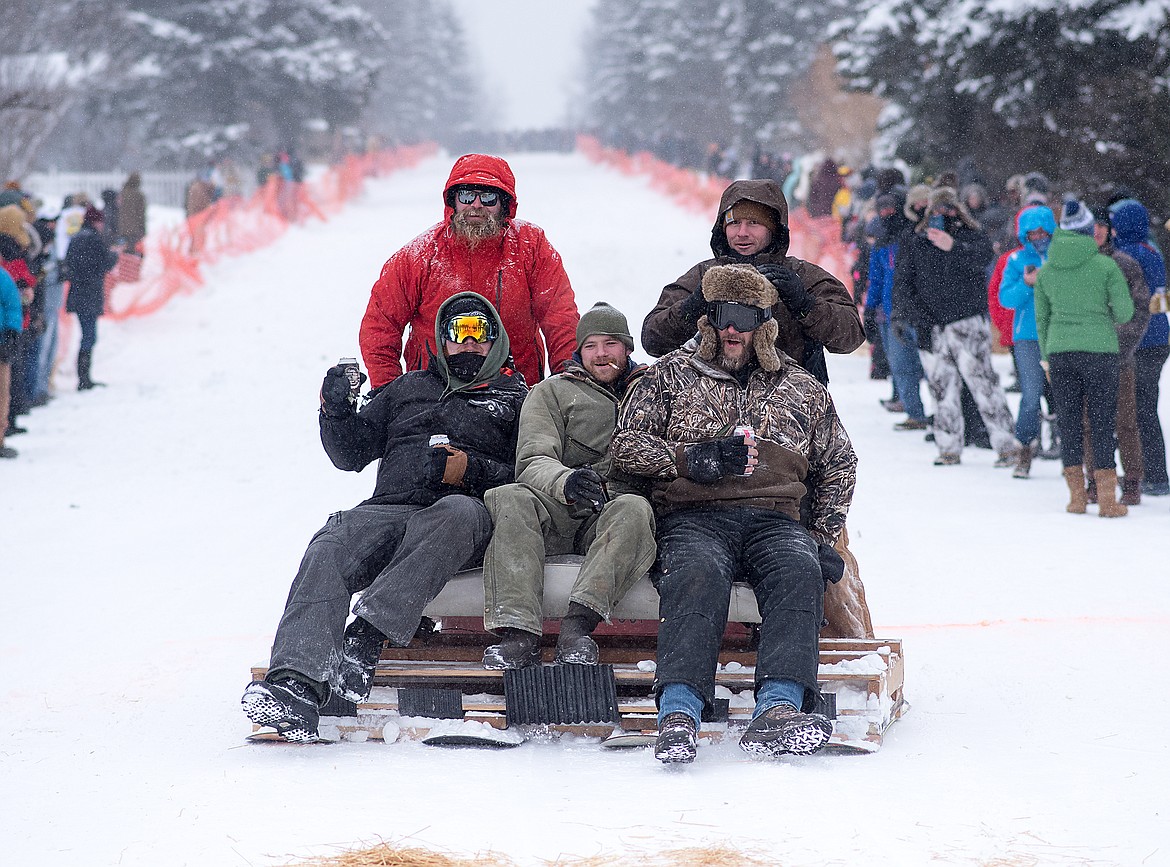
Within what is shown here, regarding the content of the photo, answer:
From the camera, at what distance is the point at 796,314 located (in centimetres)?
549

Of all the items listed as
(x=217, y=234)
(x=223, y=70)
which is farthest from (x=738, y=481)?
(x=223, y=70)

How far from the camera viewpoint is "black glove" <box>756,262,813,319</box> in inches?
211

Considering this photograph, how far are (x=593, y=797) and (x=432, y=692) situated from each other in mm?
904

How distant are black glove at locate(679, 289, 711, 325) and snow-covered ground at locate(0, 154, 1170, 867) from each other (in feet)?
5.44

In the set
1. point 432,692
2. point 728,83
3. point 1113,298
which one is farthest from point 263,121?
point 432,692

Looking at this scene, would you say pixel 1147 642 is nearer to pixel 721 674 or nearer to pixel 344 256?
pixel 721 674

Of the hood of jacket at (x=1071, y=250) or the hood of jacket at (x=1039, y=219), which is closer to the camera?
the hood of jacket at (x=1071, y=250)

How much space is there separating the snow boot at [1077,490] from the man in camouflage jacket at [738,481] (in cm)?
456

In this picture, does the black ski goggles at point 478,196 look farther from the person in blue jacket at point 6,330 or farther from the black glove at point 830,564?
the person in blue jacket at point 6,330

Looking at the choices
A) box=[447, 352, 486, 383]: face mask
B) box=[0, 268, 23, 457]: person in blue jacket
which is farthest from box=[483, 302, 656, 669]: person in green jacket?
box=[0, 268, 23, 457]: person in blue jacket

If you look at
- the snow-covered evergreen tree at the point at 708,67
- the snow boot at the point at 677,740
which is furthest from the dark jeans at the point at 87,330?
the snow-covered evergreen tree at the point at 708,67

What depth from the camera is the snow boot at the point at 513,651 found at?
4852 mm

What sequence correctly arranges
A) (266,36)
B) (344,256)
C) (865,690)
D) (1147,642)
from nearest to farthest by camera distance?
(865,690), (1147,642), (344,256), (266,36)

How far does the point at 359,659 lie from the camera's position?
4.89m
